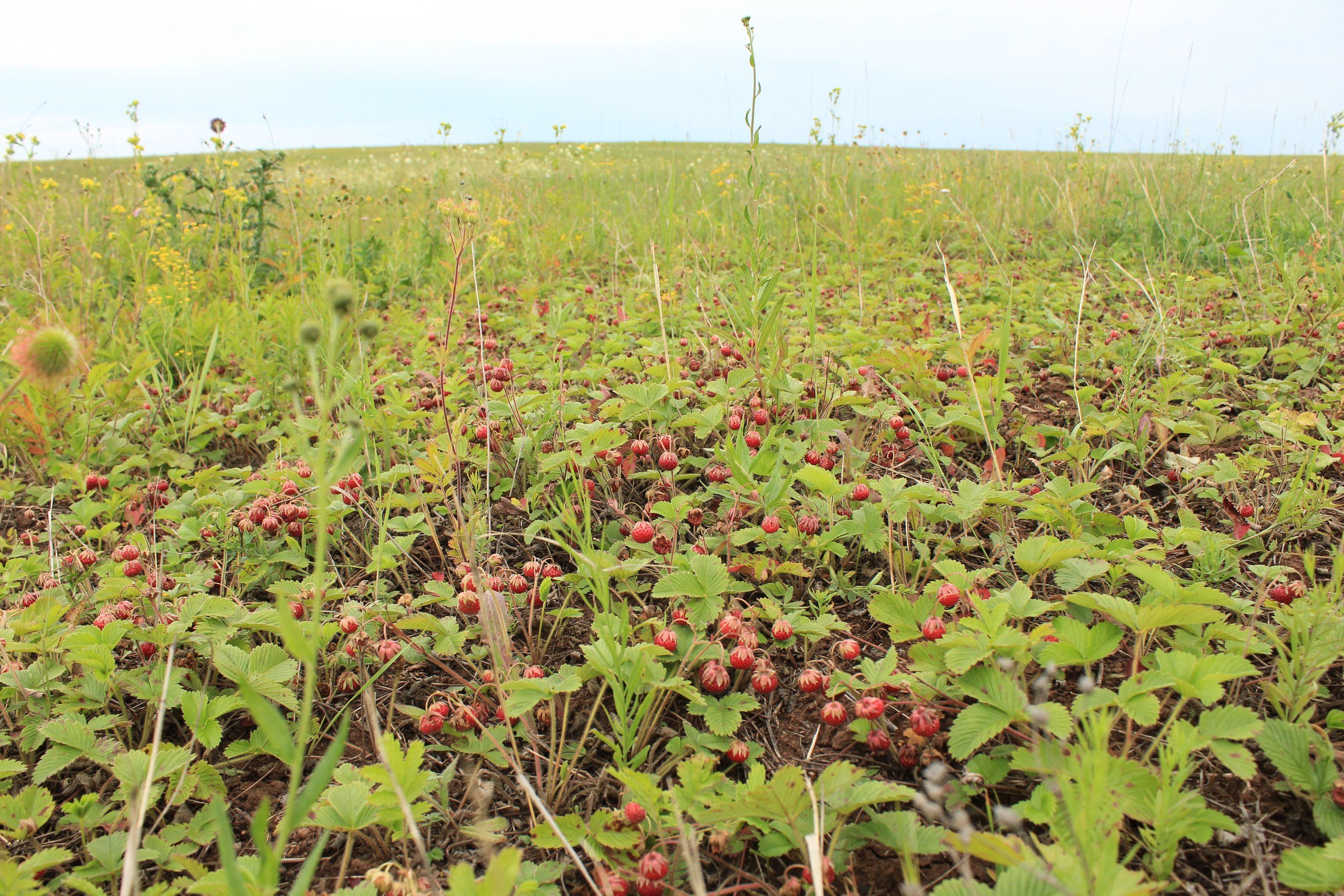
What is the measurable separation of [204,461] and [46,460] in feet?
1.93

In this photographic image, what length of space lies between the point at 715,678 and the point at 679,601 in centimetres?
31

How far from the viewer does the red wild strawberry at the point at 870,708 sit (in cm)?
139

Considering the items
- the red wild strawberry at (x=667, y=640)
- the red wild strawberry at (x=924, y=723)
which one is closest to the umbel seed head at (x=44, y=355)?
the red wild strawberry at (x=667, y=640)

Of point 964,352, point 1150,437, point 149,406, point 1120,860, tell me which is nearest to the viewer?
point 1120,860

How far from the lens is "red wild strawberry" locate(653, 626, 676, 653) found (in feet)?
5.01

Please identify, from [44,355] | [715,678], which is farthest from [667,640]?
[44,355]

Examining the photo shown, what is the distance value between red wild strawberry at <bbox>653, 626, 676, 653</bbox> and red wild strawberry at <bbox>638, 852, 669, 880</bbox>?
0.41 m

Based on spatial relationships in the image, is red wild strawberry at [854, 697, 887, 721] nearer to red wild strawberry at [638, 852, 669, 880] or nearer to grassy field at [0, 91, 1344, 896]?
grassy field at [0, 91, 1344, 896]

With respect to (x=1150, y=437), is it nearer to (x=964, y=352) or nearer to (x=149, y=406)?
(x=964, y=352)

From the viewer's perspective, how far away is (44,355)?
1.31 metres

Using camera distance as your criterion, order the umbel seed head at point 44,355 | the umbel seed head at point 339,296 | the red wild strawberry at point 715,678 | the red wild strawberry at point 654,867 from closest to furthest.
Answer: the umbel seed head at point 339,296 < the red wild strawberry at point 654,867 < the umbel seed head at point 44,355 < the red wild strawberry at point 715,678

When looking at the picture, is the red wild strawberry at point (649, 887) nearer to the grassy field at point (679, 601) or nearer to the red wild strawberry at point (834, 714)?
the grassy field at point (679, 601)

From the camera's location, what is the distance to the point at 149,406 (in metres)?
3.22

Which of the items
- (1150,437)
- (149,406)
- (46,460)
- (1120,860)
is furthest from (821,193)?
(1120,860)
